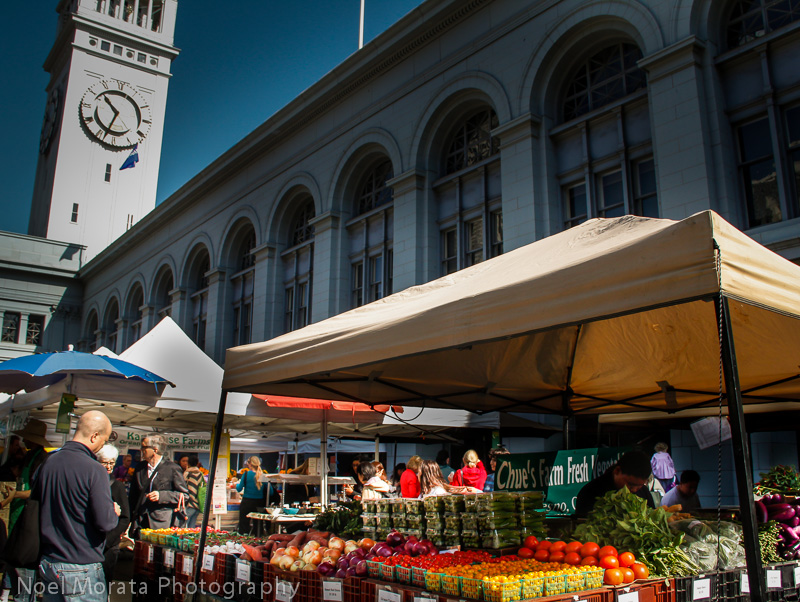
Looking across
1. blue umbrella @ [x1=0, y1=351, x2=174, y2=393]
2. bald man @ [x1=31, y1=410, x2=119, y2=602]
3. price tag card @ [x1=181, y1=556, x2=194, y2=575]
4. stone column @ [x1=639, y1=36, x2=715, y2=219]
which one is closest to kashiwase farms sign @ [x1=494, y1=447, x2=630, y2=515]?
price tag card @ [x1=181, y1=556, x2=194, y2=575]


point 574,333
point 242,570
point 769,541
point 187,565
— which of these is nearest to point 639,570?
point 769,541

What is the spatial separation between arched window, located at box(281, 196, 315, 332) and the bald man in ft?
61.5

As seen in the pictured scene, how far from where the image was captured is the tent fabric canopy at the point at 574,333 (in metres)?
3.30

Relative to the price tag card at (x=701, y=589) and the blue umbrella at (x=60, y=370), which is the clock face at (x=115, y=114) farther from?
the price tag card at (x=701, y=589)

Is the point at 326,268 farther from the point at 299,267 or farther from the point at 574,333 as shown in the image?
the point at 574,333

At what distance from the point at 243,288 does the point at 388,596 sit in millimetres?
25133

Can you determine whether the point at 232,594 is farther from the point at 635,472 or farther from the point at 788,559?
the point at 788,559

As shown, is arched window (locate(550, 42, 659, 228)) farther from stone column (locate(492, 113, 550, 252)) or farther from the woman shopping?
the woman shopping

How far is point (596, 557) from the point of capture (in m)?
4.32

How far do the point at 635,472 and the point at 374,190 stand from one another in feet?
56.4

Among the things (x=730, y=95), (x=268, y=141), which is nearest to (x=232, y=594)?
(x=730, y=95)

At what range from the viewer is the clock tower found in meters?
55.4

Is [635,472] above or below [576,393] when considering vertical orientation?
below

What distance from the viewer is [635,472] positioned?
5.87 meters
